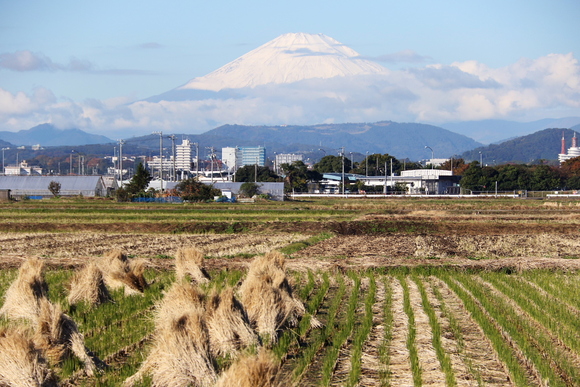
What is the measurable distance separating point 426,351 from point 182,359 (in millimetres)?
3618

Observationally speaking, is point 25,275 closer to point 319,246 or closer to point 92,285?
point 92,285

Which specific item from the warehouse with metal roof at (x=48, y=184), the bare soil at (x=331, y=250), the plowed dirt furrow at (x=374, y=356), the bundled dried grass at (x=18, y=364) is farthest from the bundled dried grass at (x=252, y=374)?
the warehouse with metal roof at (x=48, y=184)

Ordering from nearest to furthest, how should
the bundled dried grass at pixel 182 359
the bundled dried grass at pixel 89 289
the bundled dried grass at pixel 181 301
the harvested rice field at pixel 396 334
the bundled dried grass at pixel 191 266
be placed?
the bundled dried grass at pixel 182 359 → the harvested rice field at pixel 396 334 → the bundled dried grass at pixel 181 301 → the bundled dried grass at pixel 89 289 → the bundled dried grass at pixel 191 266

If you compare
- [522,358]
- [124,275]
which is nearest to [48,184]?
[124,275]

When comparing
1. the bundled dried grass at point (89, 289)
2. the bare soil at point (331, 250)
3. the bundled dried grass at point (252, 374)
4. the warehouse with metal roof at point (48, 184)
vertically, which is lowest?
the bare soil at point (331, 250)

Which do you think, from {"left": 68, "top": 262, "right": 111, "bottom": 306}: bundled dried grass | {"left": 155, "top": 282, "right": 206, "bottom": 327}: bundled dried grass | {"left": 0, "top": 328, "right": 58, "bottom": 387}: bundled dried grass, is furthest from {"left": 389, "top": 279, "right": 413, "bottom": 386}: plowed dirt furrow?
{"left": 68, "top": 262, "right": 111, "bottom": 306}: bundled dried grass

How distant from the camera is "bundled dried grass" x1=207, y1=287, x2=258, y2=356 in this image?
28.7 feet

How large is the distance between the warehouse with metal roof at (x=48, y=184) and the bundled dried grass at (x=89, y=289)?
240 ft

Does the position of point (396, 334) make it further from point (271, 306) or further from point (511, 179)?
point (511, 179)

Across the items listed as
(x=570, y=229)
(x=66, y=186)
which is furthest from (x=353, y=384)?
(x=66, y=186)

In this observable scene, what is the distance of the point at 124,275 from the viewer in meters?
14.1

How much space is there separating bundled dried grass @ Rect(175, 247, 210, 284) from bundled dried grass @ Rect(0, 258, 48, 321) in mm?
3888

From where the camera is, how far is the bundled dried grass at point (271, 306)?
984 cm

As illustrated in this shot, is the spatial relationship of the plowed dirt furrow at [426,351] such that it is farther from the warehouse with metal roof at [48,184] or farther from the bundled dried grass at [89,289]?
the warehouse with metal roof at [48,184]
